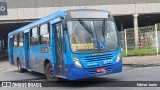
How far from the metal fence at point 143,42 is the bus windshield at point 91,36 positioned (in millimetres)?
10750

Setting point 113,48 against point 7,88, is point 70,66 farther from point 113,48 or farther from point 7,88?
point 7,88

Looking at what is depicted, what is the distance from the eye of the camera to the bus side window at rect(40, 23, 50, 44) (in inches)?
546

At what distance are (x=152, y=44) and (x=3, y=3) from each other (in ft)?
64.4

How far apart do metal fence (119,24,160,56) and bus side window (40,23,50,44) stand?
9.70 meters

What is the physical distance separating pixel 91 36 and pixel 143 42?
39.7 feet

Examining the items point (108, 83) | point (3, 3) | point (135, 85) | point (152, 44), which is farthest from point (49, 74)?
point (3, 3)

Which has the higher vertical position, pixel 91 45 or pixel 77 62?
pixel 91 45

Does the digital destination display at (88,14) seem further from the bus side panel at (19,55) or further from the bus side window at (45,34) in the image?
the bus side panel at (19,55)

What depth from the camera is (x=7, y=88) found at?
43.9 ft

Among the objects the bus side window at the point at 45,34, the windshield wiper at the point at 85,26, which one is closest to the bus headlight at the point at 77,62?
the windshield wiper at the point at 85,26

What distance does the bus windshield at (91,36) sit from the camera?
11859mm

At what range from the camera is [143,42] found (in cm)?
2353

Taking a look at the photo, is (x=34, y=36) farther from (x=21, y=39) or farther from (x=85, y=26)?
(x=85, y=26)

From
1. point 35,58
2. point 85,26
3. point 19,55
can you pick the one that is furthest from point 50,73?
point 19,55
